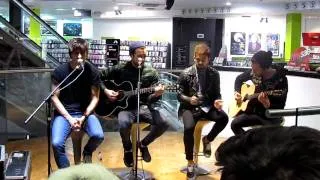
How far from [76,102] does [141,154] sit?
0.81 metres

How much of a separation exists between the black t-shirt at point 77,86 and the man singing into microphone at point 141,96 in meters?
0.21

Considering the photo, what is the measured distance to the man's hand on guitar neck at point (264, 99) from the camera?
166 inches

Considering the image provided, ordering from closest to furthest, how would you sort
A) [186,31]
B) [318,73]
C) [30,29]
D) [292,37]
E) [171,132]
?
[318,73]
[171,132]
[30,29]
[292,37]
[186,31]

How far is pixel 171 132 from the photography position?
6.50 meters

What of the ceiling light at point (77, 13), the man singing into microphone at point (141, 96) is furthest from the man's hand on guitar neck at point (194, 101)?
the ceiling light at point (77, 13)

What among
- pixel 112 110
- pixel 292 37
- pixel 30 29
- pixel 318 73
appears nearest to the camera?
pixel 112 110

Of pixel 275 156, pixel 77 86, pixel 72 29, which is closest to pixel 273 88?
pixel 77 86

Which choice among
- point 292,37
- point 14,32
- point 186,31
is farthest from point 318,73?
point 186,31

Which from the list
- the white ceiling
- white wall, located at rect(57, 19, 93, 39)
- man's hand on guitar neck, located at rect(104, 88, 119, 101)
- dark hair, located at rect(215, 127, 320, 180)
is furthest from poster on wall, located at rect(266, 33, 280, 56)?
dark hair, located at rect(215, 127, 320, 180)

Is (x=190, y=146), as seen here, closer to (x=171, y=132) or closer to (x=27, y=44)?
(x=171, y=132)

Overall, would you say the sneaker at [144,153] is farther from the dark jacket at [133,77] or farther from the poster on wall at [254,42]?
the poster on wall at [254,42]

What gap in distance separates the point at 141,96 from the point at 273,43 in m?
12.9

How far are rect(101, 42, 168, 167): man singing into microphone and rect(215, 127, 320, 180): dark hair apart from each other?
3578mm

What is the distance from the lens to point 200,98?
436cm
